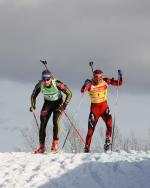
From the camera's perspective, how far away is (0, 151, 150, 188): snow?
12234 millimetres

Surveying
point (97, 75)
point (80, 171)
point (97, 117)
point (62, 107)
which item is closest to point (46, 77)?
point (62, 107)

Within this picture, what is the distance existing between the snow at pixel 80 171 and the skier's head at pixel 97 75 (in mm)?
2462

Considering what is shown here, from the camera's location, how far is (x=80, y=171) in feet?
42.2

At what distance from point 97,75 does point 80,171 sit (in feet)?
11.7

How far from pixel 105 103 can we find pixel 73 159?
8.94 ft

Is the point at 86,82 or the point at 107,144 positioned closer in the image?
the point at 107,144

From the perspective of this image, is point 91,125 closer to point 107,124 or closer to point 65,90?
point 107,124

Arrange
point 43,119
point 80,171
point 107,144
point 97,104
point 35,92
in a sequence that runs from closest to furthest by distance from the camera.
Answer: point 80,171
point 107,144
point 97,104
point 43,119
point 35,92

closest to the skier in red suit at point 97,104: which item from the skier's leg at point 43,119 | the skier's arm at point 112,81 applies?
the skier's arm at point 112,81

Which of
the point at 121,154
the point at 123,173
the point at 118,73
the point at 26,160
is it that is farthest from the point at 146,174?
the point at 118,73

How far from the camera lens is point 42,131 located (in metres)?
15.7

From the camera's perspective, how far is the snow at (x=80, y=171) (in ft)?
40.1

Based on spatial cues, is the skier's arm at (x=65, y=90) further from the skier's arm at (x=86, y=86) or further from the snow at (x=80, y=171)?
the snow at (x=80, y=171)

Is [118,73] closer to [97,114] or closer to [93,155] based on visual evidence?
[97,114]
